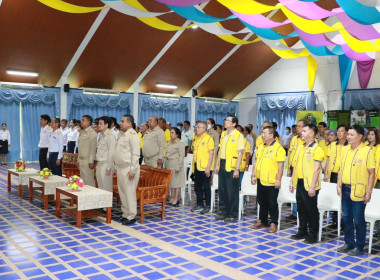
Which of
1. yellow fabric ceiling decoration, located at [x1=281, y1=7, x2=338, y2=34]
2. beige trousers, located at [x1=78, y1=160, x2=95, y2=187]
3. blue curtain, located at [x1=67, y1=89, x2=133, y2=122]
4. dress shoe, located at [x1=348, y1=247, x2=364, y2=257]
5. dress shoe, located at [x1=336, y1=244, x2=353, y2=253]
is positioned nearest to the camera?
dress shoe, located at [x1=348, y1=247, x2=364, y2=257]

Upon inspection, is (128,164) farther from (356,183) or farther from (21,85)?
(21,85)

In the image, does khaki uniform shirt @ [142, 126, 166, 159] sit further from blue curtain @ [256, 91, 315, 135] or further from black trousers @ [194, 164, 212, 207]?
blue curtain @ [256, 91, 315, 135]

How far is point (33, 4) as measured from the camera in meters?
8.80

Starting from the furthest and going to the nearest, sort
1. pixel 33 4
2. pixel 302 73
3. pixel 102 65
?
pixel 302 73, pixel 102 65, pixel 33 4

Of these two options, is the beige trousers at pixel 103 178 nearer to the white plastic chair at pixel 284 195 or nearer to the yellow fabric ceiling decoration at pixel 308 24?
the white plastic chair at pixel 284 195

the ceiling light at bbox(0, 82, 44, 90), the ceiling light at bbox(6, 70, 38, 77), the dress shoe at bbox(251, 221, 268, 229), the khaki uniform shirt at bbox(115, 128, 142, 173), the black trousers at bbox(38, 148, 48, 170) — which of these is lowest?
the dress shoe at bbox(251, 221, 268, 229)

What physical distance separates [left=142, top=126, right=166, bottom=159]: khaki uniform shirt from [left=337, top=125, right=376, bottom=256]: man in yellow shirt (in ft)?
10.5

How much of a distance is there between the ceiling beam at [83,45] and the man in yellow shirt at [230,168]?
5.85 metres

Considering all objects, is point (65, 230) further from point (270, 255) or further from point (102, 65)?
point (102, 65)

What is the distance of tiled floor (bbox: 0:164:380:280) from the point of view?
3.62m

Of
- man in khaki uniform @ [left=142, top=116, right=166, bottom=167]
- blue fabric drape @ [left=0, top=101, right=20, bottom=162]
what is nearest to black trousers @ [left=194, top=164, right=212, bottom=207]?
man in khaki uniform @ [left=142, top=116, right=166, bottom=167]

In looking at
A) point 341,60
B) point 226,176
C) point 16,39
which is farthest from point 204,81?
point 226,176

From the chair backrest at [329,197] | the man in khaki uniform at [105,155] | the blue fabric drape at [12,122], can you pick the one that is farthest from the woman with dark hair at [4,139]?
the chair backrest at [329,197]

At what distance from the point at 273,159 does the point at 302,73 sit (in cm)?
1012
